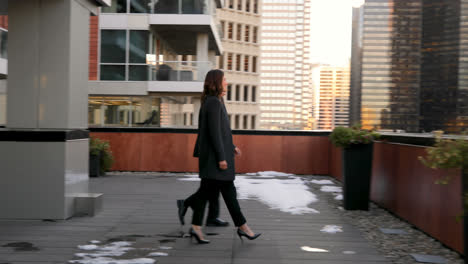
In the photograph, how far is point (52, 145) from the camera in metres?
6.22

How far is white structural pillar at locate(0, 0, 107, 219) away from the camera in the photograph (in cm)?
621

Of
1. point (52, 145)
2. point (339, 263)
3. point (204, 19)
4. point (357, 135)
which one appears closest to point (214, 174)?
point (339, 263)

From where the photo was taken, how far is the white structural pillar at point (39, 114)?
621 cm

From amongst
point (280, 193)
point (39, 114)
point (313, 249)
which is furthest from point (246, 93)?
point (313, 249)

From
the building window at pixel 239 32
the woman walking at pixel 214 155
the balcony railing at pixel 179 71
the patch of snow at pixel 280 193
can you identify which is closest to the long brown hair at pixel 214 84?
the woman walking at pixel 214 155

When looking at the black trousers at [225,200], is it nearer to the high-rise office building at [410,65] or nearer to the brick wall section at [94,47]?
the high-rise office building at [410,65]

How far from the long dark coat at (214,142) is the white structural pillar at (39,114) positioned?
2.18m

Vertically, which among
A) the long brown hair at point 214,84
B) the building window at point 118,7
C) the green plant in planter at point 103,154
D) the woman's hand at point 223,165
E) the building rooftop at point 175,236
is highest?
the building window at point 118,7

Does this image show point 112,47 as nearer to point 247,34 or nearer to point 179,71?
point 179,71

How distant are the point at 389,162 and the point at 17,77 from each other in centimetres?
559

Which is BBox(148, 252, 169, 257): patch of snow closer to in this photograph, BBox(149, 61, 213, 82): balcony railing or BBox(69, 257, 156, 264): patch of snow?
BBox(69, 257, 156, 264): patch of snow

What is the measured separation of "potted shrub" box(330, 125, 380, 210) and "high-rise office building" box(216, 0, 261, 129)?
211ft

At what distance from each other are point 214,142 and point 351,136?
3.06 metres

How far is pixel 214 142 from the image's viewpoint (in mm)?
4984
